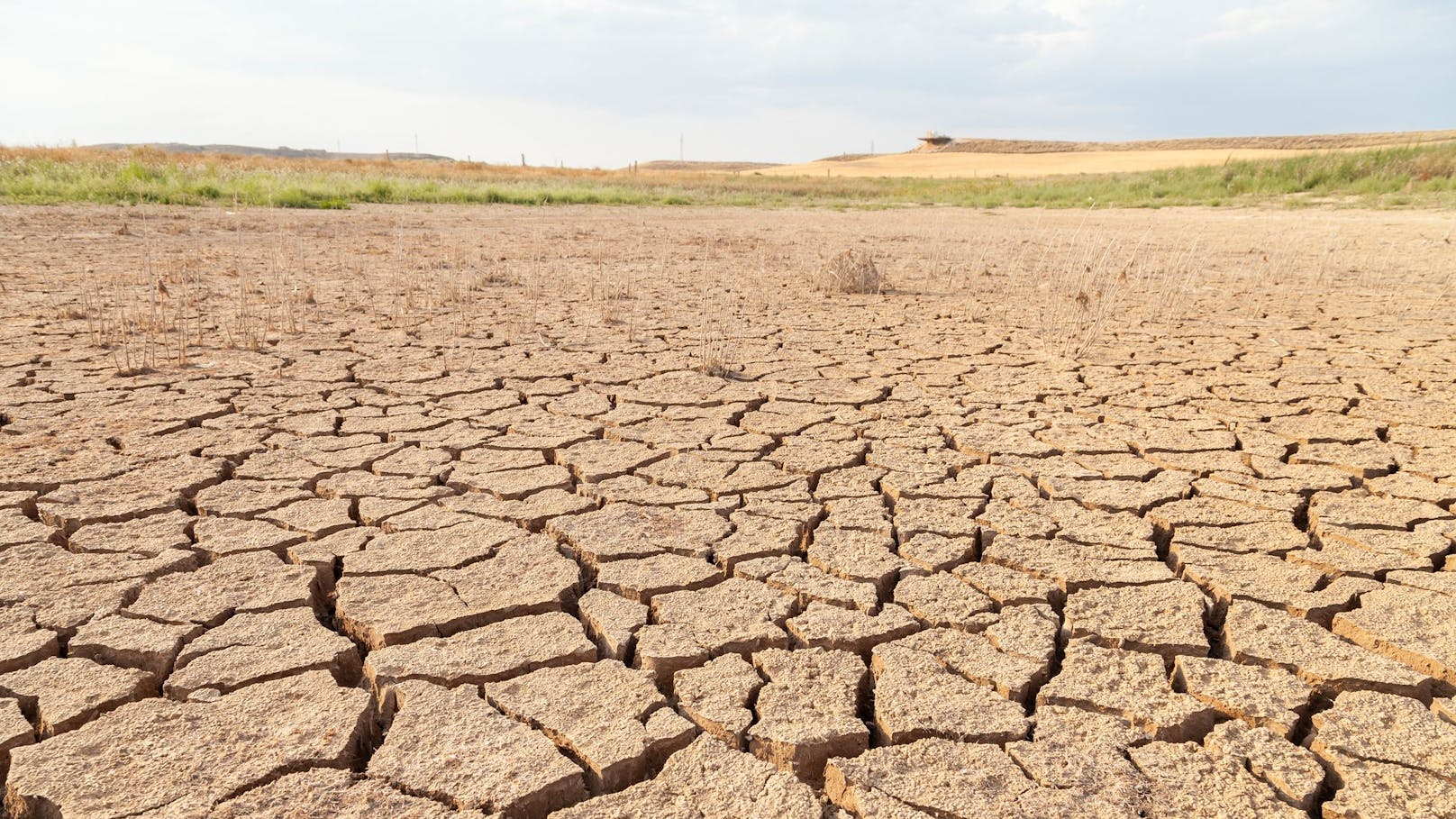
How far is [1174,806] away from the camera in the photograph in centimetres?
157

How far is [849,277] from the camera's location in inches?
278

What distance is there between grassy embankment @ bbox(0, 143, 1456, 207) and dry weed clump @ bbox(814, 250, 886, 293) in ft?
25.9

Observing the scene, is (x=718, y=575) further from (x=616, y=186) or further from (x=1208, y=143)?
(x=1208, y=143)

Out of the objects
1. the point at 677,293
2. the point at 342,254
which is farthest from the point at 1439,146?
the point at 342,254

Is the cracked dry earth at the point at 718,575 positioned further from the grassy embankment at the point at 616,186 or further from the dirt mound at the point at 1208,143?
the dirt mound at the point at 1208,143

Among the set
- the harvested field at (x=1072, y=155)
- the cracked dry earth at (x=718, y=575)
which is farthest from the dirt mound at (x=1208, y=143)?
the cracked dry earth at (x=718, y=575)

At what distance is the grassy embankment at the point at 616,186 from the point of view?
12.9m

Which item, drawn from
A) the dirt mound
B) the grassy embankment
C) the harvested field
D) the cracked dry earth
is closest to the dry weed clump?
the cracked dry earth

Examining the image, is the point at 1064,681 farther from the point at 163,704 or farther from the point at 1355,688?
the point at 163,704

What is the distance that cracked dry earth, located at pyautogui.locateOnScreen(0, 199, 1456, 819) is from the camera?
164cm

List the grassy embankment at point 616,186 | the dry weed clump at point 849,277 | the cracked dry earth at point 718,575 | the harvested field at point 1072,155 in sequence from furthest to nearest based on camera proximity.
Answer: the harvested field at point 1072,155 → the grassy embankment at point 616,186 → the dry weed clump at point 849,277 → the cracked dry earth at point 718,575

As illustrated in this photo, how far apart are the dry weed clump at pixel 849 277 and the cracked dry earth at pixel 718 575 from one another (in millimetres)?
1899

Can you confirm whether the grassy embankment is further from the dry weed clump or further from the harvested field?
the harvested field

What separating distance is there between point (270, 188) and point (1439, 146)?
20.4 meters
